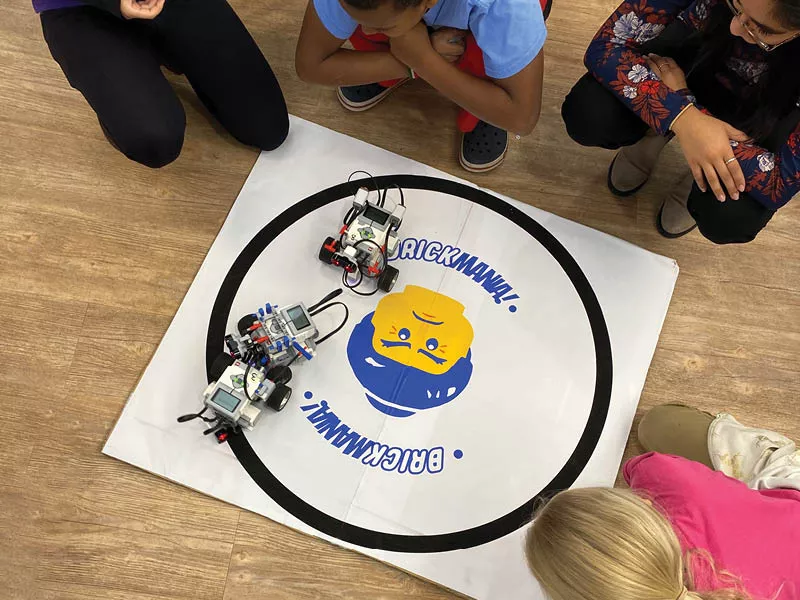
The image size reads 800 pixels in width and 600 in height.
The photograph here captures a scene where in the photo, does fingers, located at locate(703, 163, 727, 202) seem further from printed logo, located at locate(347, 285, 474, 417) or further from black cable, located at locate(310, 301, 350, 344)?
black cable, located at locate(310, 301, 350, 344)

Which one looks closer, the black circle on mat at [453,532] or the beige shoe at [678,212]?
the black circle on mat at [453,532]

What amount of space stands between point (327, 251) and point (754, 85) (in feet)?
2.01

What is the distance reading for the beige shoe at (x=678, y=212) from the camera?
3.39 ft

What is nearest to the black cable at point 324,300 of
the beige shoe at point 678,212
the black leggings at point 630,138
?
the black leggings at point 630,138

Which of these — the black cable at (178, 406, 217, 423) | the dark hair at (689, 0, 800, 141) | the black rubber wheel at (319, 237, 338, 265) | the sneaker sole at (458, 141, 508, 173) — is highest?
the dark hair at (689, 0, 800, 141)

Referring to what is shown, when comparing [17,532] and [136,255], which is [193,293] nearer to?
[136,255]

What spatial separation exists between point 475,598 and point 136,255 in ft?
2.35

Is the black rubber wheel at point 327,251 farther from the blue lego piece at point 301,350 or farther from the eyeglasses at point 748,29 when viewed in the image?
the eyeglasses at point 748,29

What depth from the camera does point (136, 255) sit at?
1044mm

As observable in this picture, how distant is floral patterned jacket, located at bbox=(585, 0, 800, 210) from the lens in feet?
2.67

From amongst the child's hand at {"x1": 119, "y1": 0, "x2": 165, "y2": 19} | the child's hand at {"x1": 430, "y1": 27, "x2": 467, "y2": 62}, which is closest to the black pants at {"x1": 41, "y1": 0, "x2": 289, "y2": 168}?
the child's hand at {"x1": 119, "y1": 0, "x2": 165, "y2": 19}

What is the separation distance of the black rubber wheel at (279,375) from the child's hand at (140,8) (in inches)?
19.3

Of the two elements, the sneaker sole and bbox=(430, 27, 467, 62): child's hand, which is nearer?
bbox=(430, 27, 467, 62): child's hand

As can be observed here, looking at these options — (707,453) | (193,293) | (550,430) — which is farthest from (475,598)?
(193,293)
